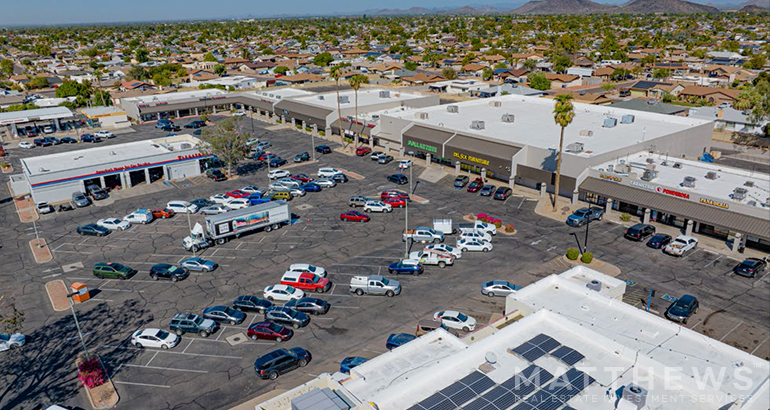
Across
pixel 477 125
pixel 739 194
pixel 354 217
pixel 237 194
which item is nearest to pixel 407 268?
pixel 354 217

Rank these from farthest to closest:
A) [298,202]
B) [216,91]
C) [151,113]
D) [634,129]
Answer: [216,91] → [151,113] → [634,129] → [298,202]

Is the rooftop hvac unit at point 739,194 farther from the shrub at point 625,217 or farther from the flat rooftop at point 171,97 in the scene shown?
the flat rooftop at point 171,97

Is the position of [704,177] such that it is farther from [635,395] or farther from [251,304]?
[251,304]

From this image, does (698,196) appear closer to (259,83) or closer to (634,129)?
(634,129)

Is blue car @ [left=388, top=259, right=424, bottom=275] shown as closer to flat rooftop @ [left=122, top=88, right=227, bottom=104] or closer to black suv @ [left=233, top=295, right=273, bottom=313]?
black suv @ [left=233, top=295, right=273, bottom=313]

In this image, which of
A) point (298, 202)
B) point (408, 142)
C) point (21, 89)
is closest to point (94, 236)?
point (298, 202)

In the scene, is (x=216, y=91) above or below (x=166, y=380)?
above

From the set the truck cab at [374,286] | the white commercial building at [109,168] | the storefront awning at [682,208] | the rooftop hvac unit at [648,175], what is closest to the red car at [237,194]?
the white commercial building at [109,168]

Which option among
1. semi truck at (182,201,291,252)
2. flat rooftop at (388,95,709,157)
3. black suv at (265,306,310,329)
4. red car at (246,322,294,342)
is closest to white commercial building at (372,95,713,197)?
flat rooftop at (388,95,709,157)
